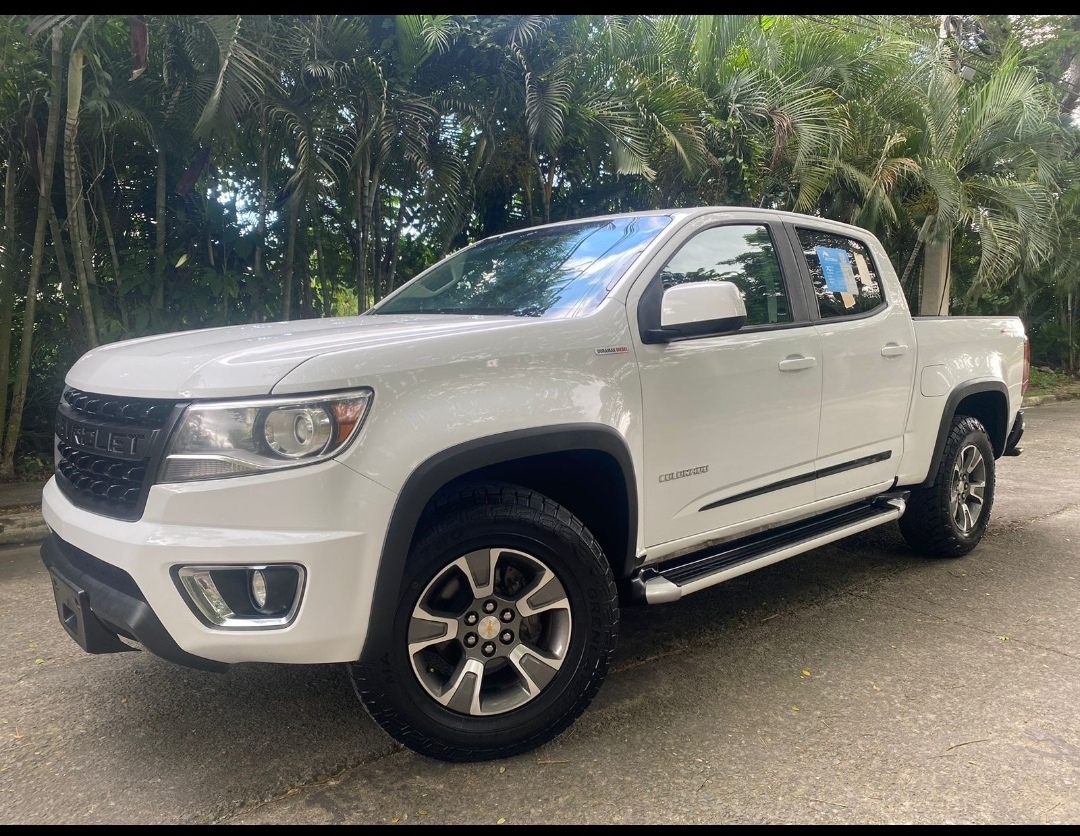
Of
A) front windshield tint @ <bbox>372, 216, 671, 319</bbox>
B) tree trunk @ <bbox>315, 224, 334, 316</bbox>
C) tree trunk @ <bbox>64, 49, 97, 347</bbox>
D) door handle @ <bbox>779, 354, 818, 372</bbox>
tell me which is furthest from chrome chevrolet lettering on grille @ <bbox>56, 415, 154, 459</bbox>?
tree trunk @ <bbox>315, 224, 334, 316</bbox>

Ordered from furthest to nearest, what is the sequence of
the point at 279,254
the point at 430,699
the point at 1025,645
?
the point at 279,254 < the point at 1025,645 < the point at 430,699

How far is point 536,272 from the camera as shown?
3.35 m

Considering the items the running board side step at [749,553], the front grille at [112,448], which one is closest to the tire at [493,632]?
the running board side step at [749,553]

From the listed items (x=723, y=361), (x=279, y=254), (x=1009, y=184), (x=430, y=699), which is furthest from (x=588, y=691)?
(x=1009, y=184)

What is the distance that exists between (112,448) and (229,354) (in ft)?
1.55

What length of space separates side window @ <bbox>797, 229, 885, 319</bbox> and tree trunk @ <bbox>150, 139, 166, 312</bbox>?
5.55 metres

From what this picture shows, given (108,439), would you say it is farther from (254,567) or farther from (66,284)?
(66,284)

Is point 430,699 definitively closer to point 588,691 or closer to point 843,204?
point 588,691

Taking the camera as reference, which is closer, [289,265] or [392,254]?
[289,265]

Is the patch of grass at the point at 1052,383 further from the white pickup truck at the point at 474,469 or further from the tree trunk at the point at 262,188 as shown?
the white pickup truck at the point at 474,469

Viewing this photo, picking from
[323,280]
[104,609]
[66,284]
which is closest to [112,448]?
[104,609]

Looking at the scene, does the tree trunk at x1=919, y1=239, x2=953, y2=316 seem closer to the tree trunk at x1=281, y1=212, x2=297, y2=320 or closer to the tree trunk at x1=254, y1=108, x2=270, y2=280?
the tree trunk at x1=281, y1=212, x2=297, y2=320
